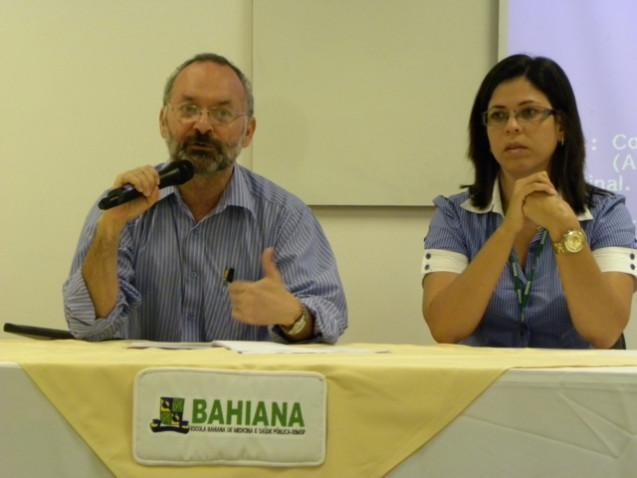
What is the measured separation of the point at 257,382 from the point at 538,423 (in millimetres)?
312

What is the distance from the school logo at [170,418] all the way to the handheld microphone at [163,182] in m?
0.63

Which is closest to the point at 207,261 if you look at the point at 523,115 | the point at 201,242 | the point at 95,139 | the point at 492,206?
the point at 201,242

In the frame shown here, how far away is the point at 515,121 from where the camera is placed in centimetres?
181

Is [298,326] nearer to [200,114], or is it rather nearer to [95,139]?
[200,114]

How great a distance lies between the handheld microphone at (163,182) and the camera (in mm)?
1478

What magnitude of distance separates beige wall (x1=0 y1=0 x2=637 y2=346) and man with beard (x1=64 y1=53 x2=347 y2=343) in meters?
0.58

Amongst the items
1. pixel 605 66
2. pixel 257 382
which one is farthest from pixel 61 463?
pixel 605 66

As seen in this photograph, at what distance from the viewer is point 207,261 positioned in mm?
1716

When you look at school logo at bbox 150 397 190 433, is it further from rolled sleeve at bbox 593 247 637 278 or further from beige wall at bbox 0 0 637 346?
beige wall at bbox 0 0 637 346

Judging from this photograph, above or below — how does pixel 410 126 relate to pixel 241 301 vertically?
above

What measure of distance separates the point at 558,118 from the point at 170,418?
1259mm

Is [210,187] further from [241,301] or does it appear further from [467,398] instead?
[467,398]

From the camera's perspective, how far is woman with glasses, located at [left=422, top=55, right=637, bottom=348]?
1.62 m

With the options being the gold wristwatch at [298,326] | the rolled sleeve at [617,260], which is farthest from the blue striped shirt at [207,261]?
the rolled sleeve at [617,260]
